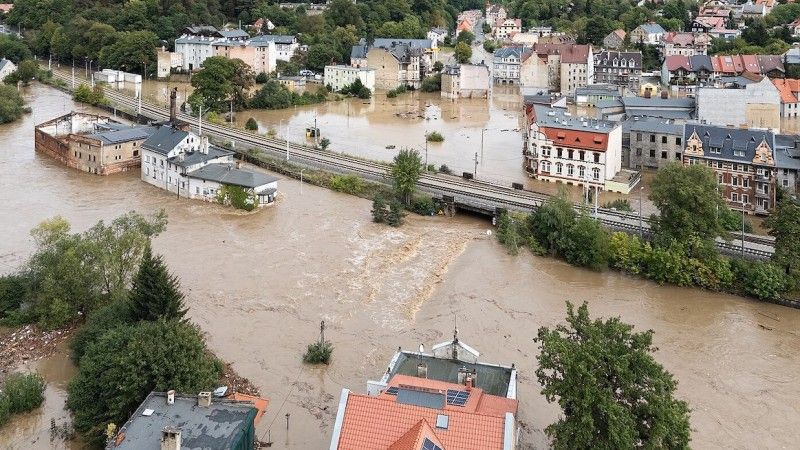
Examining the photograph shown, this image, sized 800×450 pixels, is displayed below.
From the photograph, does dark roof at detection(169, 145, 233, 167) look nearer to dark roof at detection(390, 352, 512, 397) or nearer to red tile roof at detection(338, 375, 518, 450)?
dark roof at detection(390, 352, 512, 397)

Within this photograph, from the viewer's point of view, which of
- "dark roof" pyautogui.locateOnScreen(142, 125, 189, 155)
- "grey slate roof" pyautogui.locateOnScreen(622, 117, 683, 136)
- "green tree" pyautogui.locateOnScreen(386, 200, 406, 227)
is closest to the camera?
"green tree" pyautogui.locateOnScreen(386, 200, 406, 227)

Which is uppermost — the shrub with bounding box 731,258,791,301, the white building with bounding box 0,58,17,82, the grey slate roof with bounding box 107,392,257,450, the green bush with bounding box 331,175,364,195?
the white building with bounding box 0,58,17,82

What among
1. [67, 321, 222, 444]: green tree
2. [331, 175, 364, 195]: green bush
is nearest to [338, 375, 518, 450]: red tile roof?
[67, 321, 222, 444]: green tree

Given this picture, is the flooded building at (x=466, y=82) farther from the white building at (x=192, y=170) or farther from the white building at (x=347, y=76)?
the white building at (x=192, y=170)

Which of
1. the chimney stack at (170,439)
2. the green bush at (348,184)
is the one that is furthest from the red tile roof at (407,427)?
the green bush at (348,184)

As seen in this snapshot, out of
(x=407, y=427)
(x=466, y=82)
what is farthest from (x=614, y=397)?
(x=466, y=82)

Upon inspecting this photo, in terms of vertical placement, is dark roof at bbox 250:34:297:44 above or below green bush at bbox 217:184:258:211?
above

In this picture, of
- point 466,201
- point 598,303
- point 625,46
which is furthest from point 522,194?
point 625,46
